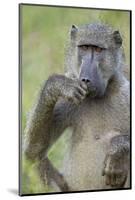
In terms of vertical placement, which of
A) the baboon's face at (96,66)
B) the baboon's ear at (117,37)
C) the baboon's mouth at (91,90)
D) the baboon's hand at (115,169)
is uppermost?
the baboon's ear at (117,37)

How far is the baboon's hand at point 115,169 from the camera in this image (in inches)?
156

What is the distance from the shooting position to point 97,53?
3.90 m

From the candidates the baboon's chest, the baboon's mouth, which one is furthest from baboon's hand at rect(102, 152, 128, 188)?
the baboon's mouth

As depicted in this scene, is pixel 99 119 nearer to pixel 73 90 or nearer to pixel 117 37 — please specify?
pixel 73 90

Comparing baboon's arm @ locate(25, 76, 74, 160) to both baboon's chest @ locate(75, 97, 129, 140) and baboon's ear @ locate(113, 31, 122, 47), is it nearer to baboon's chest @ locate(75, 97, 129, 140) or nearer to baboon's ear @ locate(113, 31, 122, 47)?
baboon's chest @ locate(75, 97, 129, 140)

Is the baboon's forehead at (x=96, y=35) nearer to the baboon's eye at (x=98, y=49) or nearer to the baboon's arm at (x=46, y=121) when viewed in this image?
the baboon's eye at (x=98, y=49)

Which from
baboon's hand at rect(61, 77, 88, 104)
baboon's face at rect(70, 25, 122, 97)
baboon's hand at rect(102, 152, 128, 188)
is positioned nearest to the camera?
baboon's hand at rect(61, 77, 88, 104)

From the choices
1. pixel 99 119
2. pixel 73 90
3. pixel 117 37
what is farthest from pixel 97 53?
pixel 99 119

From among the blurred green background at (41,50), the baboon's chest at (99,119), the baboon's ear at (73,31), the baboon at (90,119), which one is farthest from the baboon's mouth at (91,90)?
the baboon's ear at (73,31)

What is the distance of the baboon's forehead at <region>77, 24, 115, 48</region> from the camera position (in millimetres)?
3906

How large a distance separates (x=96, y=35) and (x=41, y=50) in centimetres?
37

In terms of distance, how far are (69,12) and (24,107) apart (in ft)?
2.24

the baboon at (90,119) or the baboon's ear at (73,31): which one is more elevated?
the baboon's ear at (73,31)

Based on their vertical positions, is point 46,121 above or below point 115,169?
above
